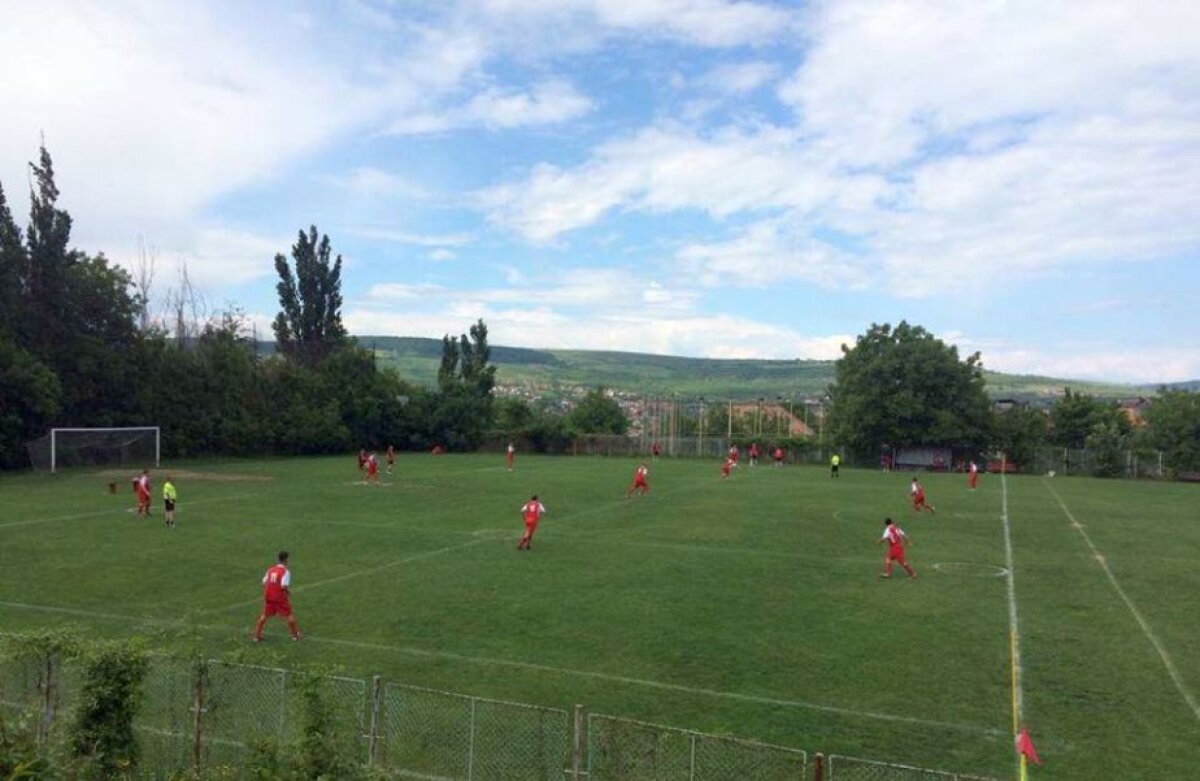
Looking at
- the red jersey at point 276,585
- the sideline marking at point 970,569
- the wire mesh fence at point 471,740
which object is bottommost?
the wire mesh fence at point 471,740

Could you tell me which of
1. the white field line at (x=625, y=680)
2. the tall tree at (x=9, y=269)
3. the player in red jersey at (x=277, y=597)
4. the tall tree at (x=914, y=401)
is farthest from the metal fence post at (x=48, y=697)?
the tall tree at (x=914, y=401)

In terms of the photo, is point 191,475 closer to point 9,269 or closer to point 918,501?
point 9,269

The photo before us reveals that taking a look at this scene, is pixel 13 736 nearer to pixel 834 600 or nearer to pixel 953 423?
pixel 834 600

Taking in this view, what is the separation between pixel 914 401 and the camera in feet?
237

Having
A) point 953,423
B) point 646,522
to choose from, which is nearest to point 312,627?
point 646,522

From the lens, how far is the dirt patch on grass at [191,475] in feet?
164

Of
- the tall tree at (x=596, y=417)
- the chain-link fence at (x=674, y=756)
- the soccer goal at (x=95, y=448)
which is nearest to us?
the chain-link fence at (x=674, y=756)

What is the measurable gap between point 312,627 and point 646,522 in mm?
17642

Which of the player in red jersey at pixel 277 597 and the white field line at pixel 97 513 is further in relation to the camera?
the white field line at pixel 97 513

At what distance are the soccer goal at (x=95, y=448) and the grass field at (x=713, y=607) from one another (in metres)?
16.0

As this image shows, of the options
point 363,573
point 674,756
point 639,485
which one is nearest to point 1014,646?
point 674,756

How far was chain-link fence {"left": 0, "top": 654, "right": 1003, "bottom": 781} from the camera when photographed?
959cm

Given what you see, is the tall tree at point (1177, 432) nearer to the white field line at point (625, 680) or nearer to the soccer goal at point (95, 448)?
the white field line at point (625, 680)

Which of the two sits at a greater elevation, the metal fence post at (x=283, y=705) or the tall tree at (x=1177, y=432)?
the tall tree at (x=1177, y=432)
